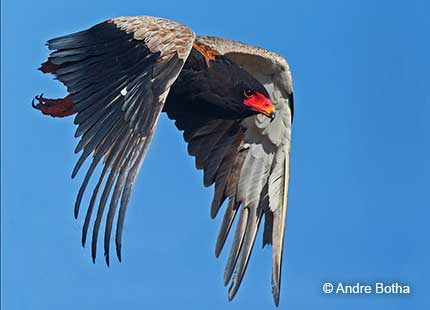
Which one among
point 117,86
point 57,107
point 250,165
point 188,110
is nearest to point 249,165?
point 250,165

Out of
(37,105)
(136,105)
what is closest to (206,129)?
(37,105)

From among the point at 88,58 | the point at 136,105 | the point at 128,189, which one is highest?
the point at 88,58

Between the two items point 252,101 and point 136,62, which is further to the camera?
point 252,101

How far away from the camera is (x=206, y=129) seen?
485 inches

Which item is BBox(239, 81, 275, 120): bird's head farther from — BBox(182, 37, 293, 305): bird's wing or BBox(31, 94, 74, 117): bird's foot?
BBox(31, 94, 74, 117): bird's foot

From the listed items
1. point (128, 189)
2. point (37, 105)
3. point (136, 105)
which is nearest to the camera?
point (128, 189)

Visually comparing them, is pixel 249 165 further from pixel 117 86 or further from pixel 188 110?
pixel 117 86

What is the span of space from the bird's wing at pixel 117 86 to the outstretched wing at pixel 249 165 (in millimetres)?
1535

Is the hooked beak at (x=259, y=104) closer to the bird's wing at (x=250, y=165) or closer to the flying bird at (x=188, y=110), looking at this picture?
the flying bird at (x=188, y=110)

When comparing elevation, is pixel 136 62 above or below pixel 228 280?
above

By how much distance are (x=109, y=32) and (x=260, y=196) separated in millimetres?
2603

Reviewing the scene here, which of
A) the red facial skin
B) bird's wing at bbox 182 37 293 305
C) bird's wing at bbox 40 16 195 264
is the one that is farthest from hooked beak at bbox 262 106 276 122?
bird's wing at bbox 40 16 195 264

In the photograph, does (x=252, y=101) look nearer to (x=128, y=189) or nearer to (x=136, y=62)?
(x=136, y=62)

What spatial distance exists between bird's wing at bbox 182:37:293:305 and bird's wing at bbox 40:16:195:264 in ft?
5.40
